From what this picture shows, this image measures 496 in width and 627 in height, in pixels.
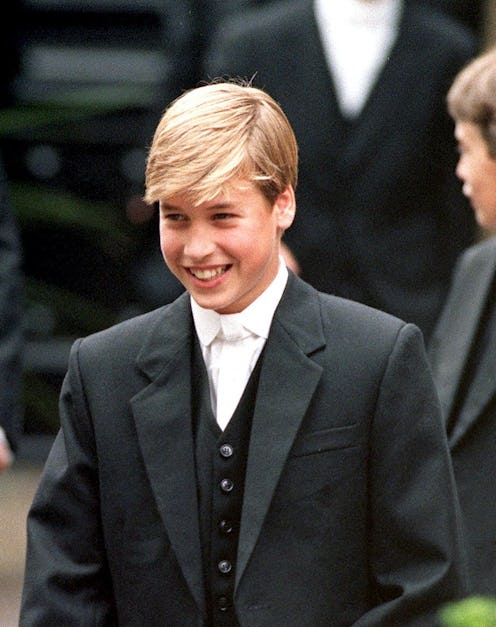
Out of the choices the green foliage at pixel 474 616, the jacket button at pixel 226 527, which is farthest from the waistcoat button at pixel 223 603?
the green foliage at pixel 474 616

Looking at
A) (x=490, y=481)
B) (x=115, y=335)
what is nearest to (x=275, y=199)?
(x=115, y=335)

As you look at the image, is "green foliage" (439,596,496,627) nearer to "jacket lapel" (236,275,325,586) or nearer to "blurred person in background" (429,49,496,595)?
"jacket lapel" (236,275,325,586)

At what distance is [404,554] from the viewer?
138 inches

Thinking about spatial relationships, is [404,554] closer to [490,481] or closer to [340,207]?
[490,481]

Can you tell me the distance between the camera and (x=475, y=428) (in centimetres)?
457

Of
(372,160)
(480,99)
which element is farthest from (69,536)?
(372,160)

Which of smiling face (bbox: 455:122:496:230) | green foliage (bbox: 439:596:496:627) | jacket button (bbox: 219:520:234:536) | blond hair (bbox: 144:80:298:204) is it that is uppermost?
blond hair (bbox: 144:80:298:204)

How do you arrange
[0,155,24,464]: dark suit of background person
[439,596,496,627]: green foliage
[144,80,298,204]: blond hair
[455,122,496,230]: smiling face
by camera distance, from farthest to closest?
[0,155,24,464]: dark suit of background person → [455,122,496,230]: smiling face → [144,80,298,204]: blond hair → [439,596,496,627]: green foliage

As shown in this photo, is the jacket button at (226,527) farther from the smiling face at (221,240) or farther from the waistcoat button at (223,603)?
the smiling face at (221,240)

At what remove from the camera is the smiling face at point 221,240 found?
3.48 m

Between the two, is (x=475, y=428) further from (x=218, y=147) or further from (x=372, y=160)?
(x=372, y=160)

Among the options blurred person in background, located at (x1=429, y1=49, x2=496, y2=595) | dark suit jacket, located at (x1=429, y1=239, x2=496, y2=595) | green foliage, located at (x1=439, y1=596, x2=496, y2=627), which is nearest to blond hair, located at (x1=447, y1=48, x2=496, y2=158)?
blurred person in background, located at (x1=429, y1=49, x2=496, y2=595)

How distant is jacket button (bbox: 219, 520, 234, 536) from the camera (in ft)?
11.7

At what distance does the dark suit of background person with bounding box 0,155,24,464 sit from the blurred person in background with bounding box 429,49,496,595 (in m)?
1.37
